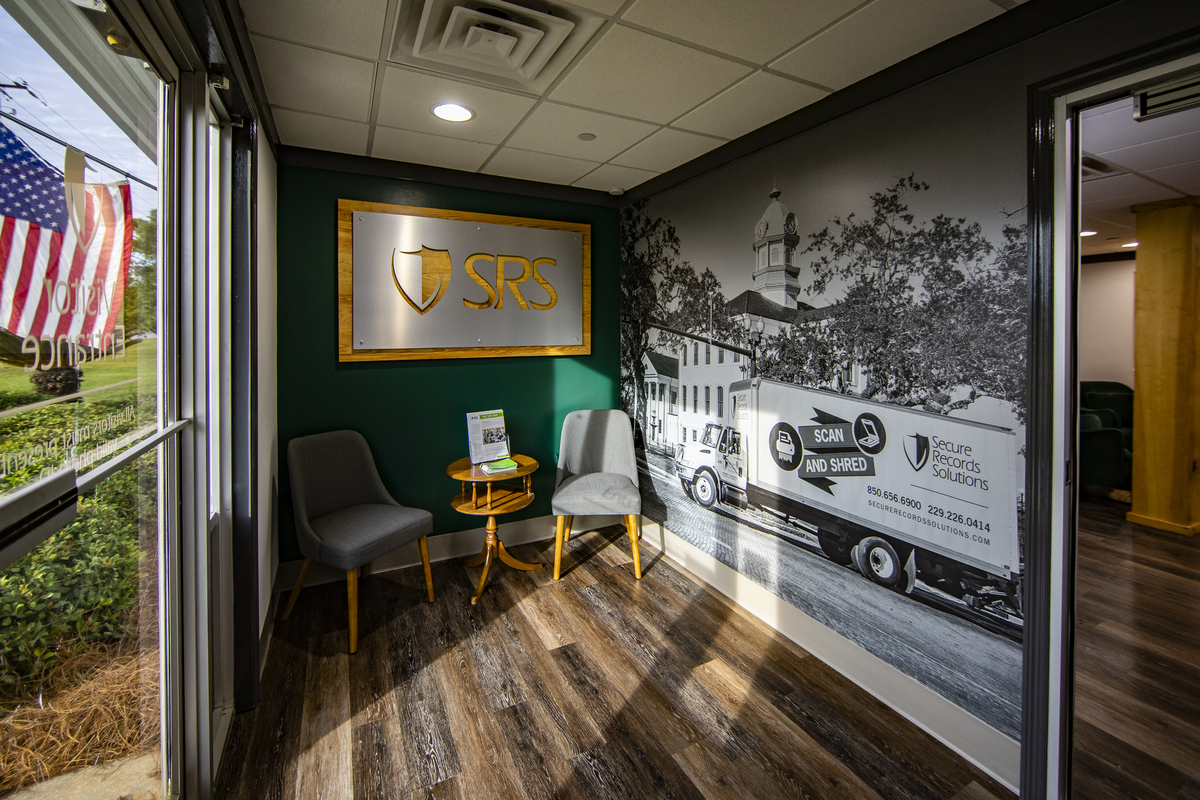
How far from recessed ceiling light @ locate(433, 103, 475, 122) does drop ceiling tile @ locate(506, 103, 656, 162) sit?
24 centimetres

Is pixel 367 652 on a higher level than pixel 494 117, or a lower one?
lower

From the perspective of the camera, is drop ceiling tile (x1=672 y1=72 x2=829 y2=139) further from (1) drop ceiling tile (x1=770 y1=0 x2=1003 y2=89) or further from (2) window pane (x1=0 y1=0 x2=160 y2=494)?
(2) window pane (x1=0 y1=0 x2=160 y2=494)

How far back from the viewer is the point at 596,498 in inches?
119

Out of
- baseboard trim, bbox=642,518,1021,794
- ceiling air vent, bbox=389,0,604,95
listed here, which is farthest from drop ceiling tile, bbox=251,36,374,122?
baseboard trim, bbox=642,518,1021,794

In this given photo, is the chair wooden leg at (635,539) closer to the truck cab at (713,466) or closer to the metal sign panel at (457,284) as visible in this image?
the truck cab at (713,466)

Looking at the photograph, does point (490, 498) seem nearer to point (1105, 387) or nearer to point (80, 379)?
point (80, 379)

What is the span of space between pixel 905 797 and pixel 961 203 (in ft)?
5.84

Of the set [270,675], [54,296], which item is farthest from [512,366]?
[54,296]

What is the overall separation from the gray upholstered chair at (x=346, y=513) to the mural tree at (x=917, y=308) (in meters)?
1.95

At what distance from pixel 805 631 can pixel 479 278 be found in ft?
7.99

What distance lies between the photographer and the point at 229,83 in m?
1.56

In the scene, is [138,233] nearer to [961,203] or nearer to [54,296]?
[54,296]

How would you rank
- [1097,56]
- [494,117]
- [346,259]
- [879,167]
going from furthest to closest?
[346,259] → [494,117] → [879,167] → [1097,56]

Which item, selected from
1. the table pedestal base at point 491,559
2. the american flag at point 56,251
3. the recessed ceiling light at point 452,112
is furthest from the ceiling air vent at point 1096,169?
the american flag at point 56,251
